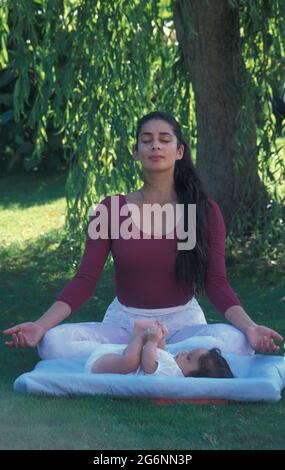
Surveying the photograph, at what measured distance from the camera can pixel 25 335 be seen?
15.2ft

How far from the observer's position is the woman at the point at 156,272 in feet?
15.8

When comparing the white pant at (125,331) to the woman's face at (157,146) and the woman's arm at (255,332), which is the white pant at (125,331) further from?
the woman's face at (157,146)

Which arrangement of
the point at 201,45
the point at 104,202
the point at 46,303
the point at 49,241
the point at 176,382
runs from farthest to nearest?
the point at 49,241, the point at 201,45, the point at 46,303, the point at 104,202, the point at 176,382

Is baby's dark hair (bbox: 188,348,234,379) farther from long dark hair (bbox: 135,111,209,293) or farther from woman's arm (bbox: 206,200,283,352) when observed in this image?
long dark hair (bbox: 135,111,209,293)

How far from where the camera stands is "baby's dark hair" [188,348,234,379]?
4.45m

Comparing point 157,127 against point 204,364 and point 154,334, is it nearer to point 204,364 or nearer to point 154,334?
point 154,334

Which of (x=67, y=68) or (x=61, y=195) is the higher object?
(x=67, y=68)

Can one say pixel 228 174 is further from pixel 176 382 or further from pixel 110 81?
pixel 176 382

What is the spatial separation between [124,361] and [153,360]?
0.13m

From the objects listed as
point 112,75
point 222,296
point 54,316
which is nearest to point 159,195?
point 222,296

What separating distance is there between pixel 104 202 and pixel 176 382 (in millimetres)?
1081

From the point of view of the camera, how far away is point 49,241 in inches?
355
